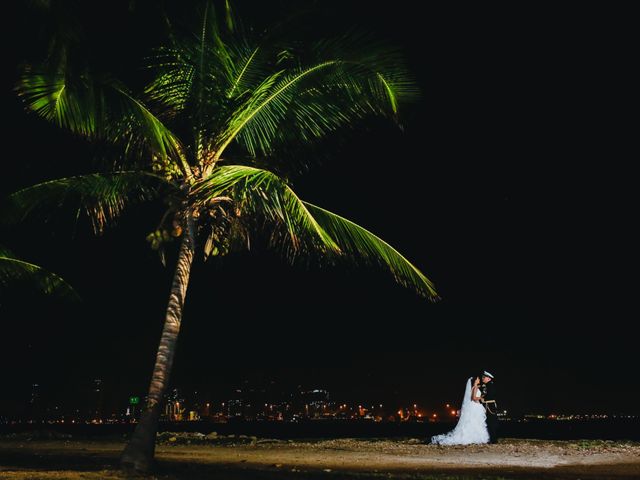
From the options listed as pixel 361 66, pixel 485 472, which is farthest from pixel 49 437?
pixel 361 66

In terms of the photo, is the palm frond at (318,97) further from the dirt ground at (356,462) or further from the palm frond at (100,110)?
the dirt ground at (356,462)

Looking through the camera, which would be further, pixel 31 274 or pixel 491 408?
pixel 491 408

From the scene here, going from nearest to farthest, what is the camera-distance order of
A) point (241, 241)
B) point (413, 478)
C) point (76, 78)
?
point (76, 78) → point (413, 478) → point (241, 241)

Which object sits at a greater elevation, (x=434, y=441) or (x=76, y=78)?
(x=76, y=78)

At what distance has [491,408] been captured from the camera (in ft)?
68.7

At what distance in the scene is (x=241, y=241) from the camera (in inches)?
532

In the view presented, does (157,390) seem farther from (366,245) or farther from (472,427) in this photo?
(472,427)

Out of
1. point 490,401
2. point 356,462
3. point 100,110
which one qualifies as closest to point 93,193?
point 100,110

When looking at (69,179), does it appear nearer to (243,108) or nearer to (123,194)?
(123,194)

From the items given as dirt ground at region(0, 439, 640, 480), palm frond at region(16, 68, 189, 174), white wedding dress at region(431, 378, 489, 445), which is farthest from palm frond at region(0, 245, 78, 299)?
white wedding dress at region(431, 378, 489, 445)

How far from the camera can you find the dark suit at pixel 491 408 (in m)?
20.9

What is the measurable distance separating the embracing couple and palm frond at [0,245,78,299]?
11577 mm

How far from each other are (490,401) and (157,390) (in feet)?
39.5

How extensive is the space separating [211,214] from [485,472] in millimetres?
6789
